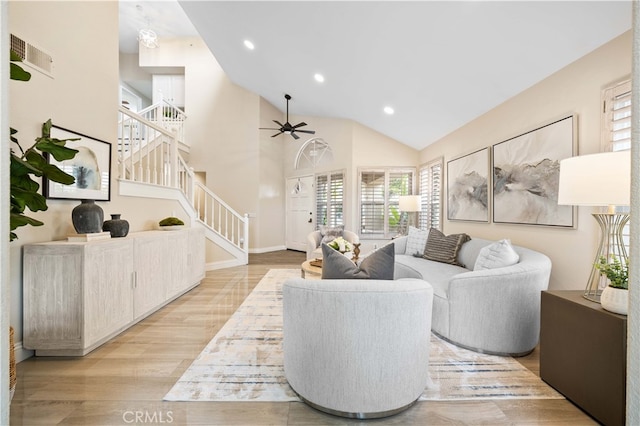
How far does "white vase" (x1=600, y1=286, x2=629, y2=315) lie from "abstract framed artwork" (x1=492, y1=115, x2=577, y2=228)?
112cm

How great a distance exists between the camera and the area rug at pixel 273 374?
1770 millimetres

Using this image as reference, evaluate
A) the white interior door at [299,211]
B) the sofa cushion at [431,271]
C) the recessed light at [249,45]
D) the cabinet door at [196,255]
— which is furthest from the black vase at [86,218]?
the white interior door at [299,211]

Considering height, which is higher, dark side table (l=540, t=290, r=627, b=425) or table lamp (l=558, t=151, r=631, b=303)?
table lamp (l=558, t=151, r=631, b=303)

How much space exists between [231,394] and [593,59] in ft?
12.2

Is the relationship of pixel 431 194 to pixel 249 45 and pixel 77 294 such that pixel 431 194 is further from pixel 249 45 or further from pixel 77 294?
pixel 77 294

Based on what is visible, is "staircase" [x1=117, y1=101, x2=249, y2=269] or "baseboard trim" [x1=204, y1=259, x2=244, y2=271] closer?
"staircase" [x1=117, y1=101, x2=249, y2=269]

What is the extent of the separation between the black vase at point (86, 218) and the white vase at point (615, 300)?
12.4 feet

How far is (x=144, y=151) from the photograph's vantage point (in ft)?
16.0

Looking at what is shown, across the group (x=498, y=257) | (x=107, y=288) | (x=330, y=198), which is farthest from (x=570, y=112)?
(x=330, y=198)

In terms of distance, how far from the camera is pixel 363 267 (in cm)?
178

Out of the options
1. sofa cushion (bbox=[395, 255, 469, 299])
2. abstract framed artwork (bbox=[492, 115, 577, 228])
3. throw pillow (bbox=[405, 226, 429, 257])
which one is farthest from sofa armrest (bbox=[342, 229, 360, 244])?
abstract framed artwork (bbox=[492, 115, 577, 228])

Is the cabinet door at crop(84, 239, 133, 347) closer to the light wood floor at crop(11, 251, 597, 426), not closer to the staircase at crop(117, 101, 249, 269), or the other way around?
the light wood floor at crop(11, 251, 597, 426)

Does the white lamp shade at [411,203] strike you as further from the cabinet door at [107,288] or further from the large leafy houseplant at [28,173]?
the large leafy houseplant at [28,173]

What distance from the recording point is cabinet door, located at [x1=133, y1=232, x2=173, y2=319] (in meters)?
2.86
